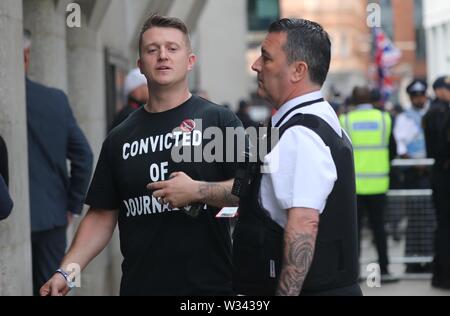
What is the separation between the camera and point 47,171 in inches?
277

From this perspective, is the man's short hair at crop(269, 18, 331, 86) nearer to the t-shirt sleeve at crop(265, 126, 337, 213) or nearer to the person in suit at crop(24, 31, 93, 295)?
the t-shirt sleeve at crop(265, 126, 337, 213)

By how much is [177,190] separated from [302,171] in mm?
676

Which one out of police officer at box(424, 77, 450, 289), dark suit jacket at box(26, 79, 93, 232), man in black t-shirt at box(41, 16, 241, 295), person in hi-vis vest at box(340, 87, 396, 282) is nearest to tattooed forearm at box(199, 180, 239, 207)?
man in black t-shirt at box(41, 16, 241, 295)

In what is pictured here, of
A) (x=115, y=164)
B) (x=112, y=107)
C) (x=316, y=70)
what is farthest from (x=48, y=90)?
(x=112, y=107)

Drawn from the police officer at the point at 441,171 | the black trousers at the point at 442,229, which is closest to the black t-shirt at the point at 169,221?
the police officer at the point at 441,171

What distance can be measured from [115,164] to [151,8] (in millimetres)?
9220

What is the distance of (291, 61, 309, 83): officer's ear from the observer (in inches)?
143

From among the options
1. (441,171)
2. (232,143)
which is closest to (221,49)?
(441,171)

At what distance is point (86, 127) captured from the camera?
33.2 ft

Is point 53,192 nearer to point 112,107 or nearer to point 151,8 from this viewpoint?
point 112,107

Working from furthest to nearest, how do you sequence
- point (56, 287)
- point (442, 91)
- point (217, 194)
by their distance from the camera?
point (442, 91), point (56, 287), point (217, 194)

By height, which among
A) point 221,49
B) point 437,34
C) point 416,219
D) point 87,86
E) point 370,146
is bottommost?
point 416,219

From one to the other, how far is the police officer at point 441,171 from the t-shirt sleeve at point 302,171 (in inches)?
253

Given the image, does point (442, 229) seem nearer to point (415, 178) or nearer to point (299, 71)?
point (415, 178)
